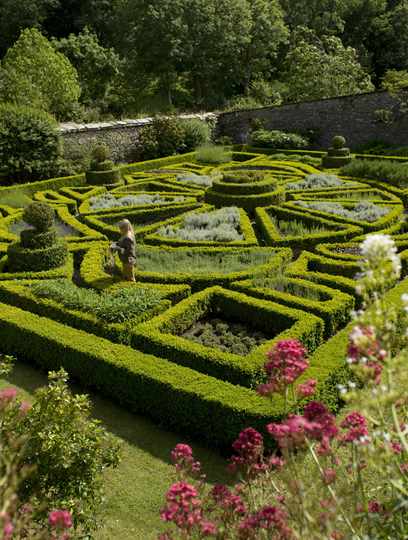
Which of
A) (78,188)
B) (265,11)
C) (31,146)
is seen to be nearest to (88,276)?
(78,188)

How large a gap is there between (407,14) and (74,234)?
38.2 m

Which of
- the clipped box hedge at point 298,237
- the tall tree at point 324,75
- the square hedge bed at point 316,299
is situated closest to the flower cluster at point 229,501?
the square hedge bed at point 316,299

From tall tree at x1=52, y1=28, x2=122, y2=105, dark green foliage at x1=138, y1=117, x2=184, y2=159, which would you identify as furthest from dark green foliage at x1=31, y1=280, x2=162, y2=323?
tall tree at x1=52, y1=28, x2=122, y2=105

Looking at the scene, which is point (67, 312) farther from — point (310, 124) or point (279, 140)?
point (310, 124)

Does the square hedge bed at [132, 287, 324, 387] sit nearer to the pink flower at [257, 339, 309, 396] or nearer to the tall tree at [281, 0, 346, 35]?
the pink flower at [257, 339, 309, 396]

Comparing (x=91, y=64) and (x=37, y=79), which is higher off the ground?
(x=91, y=64)

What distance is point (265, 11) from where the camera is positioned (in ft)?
134

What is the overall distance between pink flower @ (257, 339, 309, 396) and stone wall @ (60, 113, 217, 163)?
22.4 meters

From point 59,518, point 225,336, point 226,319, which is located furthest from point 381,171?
point 59,518

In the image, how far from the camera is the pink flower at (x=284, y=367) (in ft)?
12.0

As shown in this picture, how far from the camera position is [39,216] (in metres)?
11.8

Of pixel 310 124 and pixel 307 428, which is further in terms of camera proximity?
pixel 310 124

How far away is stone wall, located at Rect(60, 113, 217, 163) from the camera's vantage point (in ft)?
80.6

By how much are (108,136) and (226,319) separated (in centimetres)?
1858
